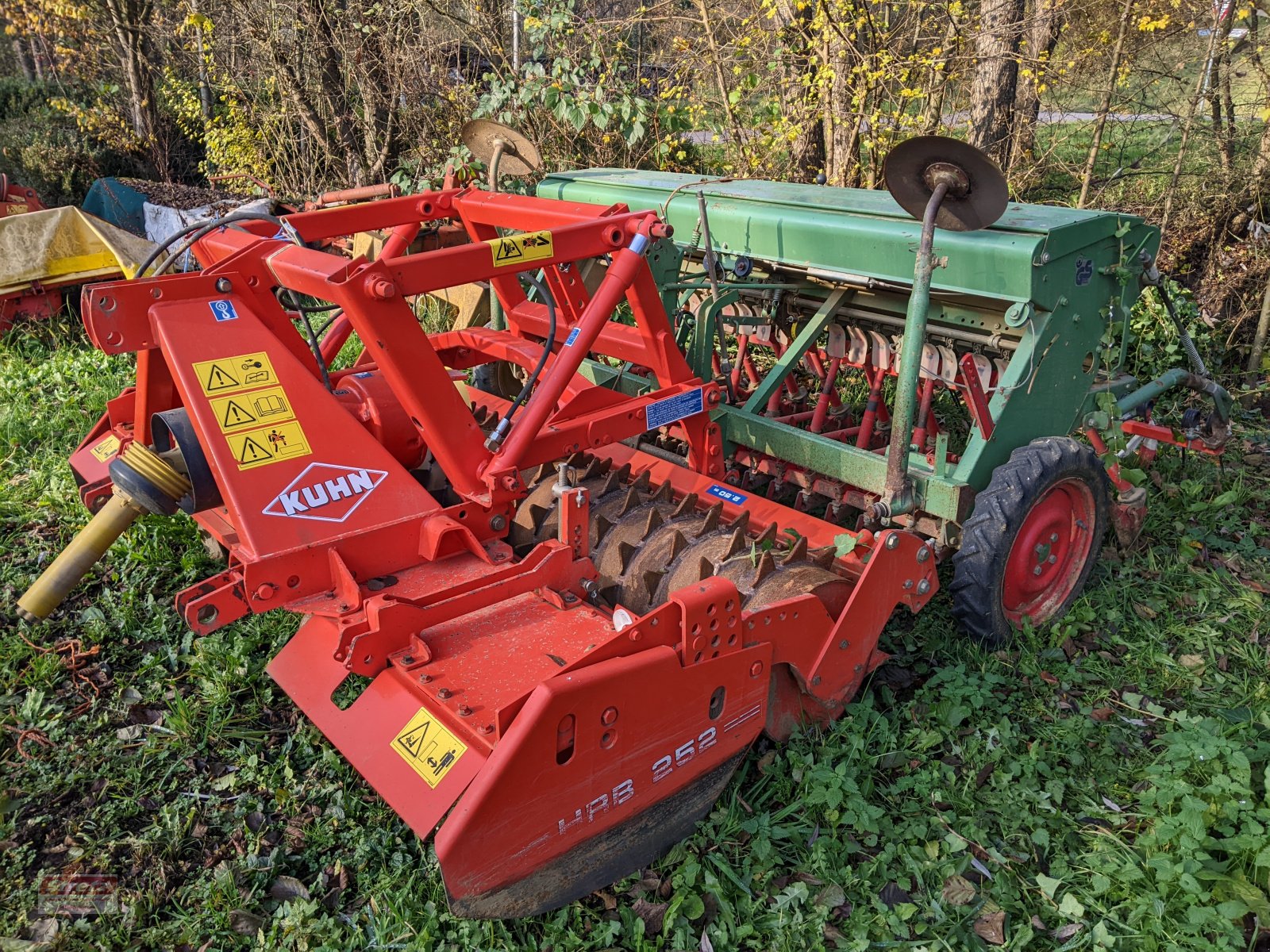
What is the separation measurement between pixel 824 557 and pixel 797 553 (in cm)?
10

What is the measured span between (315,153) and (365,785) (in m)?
8.97

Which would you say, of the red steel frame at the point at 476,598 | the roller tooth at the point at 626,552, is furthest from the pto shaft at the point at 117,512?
the roller tooth at the point at 626,552

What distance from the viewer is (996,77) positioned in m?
7.24

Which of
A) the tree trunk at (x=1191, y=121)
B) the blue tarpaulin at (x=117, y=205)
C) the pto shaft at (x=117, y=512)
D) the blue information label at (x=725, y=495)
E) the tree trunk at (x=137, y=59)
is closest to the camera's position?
the pto shaft at (x=117, y=512)

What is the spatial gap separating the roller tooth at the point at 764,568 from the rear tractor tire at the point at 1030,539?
92 centimetres

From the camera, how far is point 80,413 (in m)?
5.81

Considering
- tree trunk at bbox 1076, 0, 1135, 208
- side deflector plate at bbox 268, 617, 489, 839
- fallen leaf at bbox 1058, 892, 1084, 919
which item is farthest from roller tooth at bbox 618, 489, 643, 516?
tree trunk at bbox 1076, 0, 1135, 208

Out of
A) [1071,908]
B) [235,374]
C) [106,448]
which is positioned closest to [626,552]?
[235,374]

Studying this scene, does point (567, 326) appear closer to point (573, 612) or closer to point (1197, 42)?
point (573, 612)

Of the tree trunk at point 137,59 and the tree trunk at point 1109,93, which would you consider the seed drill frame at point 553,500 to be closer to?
the tree trunk at point 1109,93

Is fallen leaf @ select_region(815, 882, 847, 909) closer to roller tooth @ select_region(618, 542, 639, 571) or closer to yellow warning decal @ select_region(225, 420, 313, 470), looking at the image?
roller tooth @ select_region(618, 542, 639, 571)

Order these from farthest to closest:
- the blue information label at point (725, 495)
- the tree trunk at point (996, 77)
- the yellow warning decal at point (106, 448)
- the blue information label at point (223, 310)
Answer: the tree trunk at point (996, 77)
the yellow warning decal at point (106, 448)
the blue information label at point (725, 495)
the blue information label at point (223, 310)

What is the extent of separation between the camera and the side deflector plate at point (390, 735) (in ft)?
8.12

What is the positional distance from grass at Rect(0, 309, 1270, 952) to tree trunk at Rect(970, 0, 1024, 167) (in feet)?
15.0
